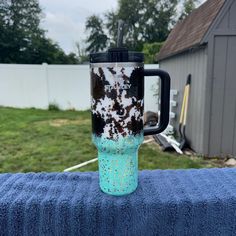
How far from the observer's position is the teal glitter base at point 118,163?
2.49ft

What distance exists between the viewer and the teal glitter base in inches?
29.8

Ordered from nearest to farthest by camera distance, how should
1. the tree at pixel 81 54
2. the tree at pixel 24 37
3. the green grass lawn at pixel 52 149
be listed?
1. the green grass lawn at pixel 52 149
2. the tree at pixel 24 37
3. the tree at pixel 81 54

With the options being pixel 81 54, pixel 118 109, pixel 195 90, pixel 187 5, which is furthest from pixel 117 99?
pixel 187 5

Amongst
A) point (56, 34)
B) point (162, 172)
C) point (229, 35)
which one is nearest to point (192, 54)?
point (229, 35)

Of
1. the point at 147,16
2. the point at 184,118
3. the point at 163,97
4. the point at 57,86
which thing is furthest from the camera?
the point at 147,16

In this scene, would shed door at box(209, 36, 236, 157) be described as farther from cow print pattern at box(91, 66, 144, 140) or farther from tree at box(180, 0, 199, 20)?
tree at box(180, 0, 199, 20)

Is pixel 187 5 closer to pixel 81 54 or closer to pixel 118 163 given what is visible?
pixel 81 54

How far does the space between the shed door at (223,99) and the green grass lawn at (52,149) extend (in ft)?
1.35

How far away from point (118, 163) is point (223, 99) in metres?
3.47

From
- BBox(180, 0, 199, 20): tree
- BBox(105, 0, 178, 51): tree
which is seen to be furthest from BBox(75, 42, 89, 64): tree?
BBox(180, 0, 199, 20): tree

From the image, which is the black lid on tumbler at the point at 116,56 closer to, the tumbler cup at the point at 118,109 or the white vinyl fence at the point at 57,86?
the tumbler cup at the point at 118,109

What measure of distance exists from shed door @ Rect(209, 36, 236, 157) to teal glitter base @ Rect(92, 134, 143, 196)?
132 inches

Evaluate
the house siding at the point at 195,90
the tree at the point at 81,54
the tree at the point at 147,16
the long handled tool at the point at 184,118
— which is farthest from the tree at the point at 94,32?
the long handled tool at the point at 184,118

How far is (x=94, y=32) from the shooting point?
72.2 ft
